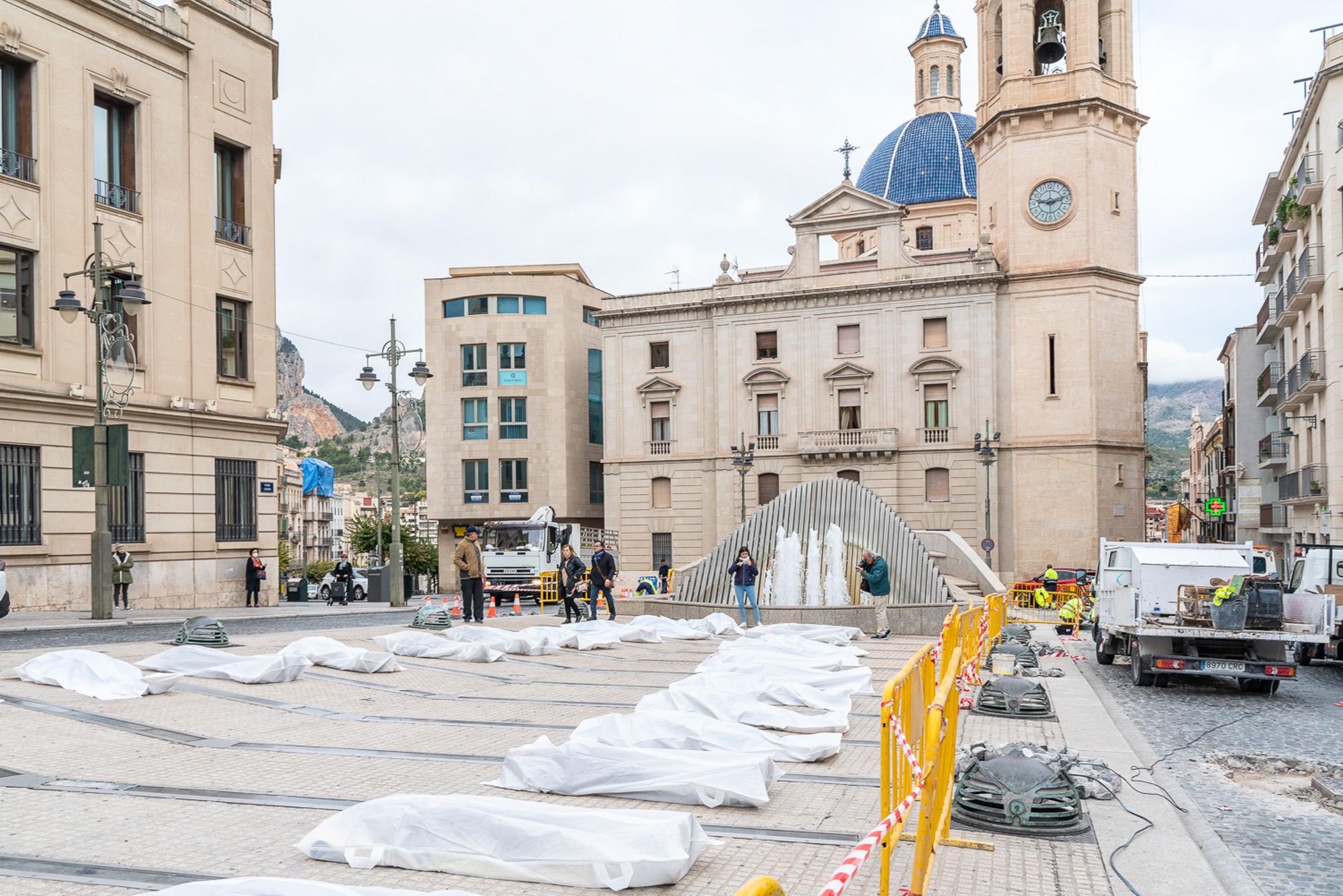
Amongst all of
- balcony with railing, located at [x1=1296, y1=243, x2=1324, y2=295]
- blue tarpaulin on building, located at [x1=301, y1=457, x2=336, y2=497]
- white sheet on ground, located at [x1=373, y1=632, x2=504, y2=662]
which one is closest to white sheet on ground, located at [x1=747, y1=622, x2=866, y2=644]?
white sheet on ground, located at [x1=373, y1=632, x2=504, y2=662]

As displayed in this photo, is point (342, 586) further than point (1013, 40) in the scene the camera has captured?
No

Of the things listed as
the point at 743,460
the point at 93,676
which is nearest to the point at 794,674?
the point at 93,676

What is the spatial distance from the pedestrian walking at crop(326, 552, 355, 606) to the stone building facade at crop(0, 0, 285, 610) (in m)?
7.88

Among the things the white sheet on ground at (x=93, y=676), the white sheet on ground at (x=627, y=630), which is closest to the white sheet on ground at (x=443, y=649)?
the white sheet on ground at (x=627, y=630)

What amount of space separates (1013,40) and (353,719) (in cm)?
4601

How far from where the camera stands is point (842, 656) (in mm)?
13992

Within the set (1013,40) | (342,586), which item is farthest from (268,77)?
(1013,40)

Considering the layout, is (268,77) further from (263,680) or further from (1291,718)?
(1291,718)

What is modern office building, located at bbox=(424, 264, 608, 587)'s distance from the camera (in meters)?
57.5

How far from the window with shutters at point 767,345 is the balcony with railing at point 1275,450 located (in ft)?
68.9

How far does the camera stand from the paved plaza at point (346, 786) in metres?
5.60

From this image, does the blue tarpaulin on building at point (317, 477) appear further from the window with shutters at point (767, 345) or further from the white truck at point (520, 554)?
the window with shutters at point (767, 345)

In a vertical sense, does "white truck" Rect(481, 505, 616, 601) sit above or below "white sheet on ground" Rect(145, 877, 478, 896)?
below

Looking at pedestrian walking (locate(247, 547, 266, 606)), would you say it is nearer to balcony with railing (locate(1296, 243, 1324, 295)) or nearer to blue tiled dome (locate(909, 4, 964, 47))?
balcony with railing (locate(1296, 243, 1324, 295))
